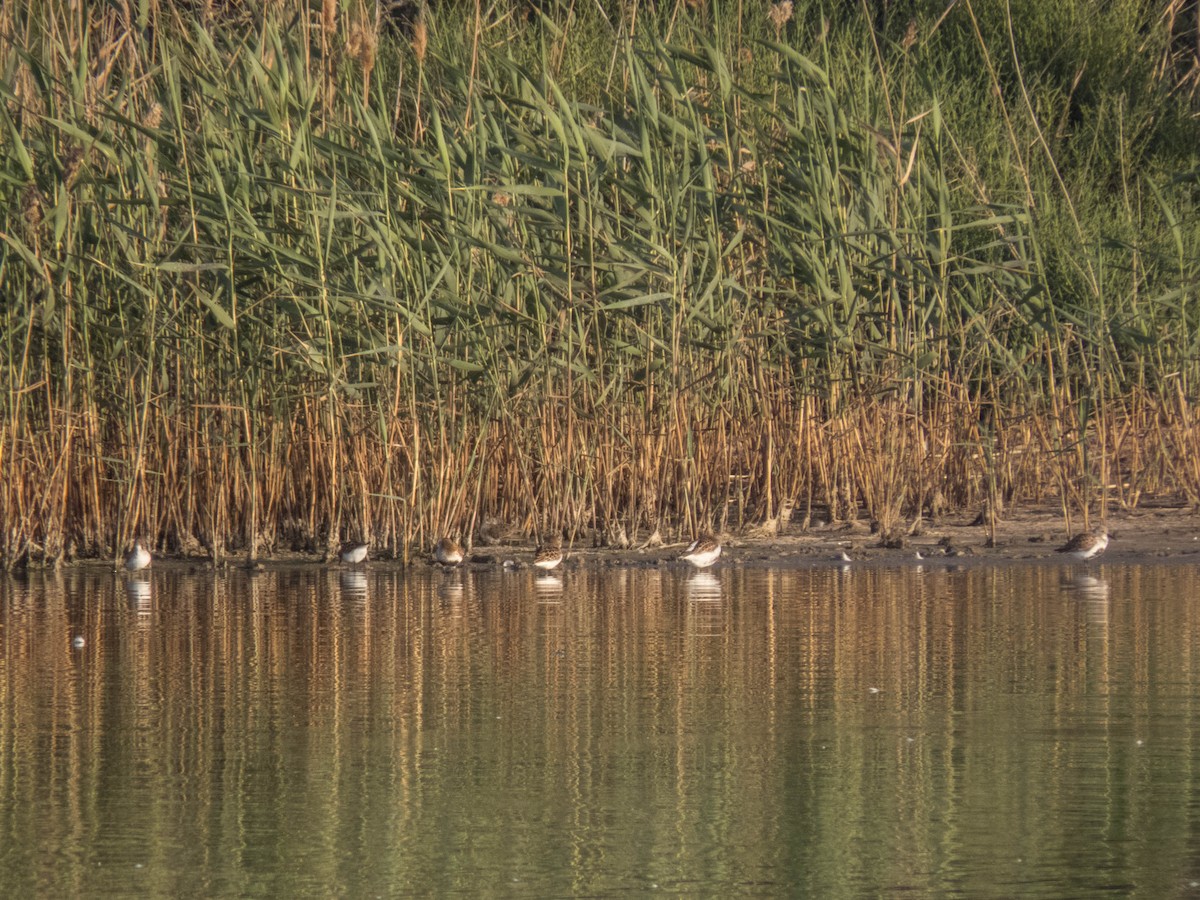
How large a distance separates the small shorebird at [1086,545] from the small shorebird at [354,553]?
10.0 ft

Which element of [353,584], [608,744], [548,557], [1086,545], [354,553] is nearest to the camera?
[608,744]

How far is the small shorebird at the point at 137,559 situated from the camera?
29.7 feet

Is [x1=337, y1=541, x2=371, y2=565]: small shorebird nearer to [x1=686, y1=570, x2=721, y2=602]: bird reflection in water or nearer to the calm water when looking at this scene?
the calm water

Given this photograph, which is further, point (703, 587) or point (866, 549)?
point (866, 549)

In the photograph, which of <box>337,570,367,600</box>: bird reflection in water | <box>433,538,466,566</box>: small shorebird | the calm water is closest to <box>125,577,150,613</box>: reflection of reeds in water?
the calm water

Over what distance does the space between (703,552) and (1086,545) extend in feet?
5.44

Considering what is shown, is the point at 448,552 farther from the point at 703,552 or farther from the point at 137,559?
the point at 137,559

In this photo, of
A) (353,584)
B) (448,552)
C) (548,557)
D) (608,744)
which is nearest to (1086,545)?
(548,557)

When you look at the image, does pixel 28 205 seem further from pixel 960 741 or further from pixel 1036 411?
pixel 960 741

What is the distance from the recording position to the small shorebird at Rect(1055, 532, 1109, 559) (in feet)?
29.5

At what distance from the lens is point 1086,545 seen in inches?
354

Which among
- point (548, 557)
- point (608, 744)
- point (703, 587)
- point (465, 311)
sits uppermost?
point (465, 311)

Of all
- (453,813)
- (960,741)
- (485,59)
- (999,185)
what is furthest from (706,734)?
(999,185)

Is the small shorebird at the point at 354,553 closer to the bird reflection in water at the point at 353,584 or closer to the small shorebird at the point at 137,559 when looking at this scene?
the bird reflection in water at the point at 353,584
